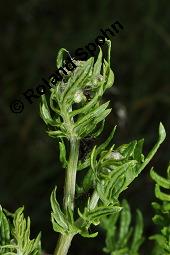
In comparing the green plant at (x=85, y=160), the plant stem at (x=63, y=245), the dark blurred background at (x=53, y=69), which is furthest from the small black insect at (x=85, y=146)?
the dark blurred background at (x=53, y=69)

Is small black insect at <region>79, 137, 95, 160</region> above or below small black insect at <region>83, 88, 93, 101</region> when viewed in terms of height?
below

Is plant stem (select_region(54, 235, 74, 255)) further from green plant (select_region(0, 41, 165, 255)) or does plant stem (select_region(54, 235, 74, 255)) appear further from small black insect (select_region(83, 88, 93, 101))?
small black insect (select_region(83, 88, 93, 101))

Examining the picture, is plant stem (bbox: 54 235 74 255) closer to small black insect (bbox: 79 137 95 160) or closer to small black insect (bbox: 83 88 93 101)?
small black insect (bbox: 79 137 95 160)

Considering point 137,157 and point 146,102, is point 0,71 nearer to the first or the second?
point 146,102

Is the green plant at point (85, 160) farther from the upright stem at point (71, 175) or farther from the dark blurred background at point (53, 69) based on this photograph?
the dark blurred background at point (53, 69)

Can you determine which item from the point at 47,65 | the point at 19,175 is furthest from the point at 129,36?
the point at 19,175

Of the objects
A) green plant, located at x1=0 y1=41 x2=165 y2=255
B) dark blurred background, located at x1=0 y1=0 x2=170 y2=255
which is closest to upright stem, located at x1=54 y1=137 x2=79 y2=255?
green plant, located at x1=0 y1=41 x2=165 y2=255

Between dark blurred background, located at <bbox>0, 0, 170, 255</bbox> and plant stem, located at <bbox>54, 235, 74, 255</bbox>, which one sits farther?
dark blurred background, located at <bbox>0, 0, 170, 255</bbox>

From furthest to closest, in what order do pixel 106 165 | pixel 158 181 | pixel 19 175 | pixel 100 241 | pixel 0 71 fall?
pixel 0 71 → pixel 19 175 → pixel 100 241 → pixel 158 181 → pixel 106 165
